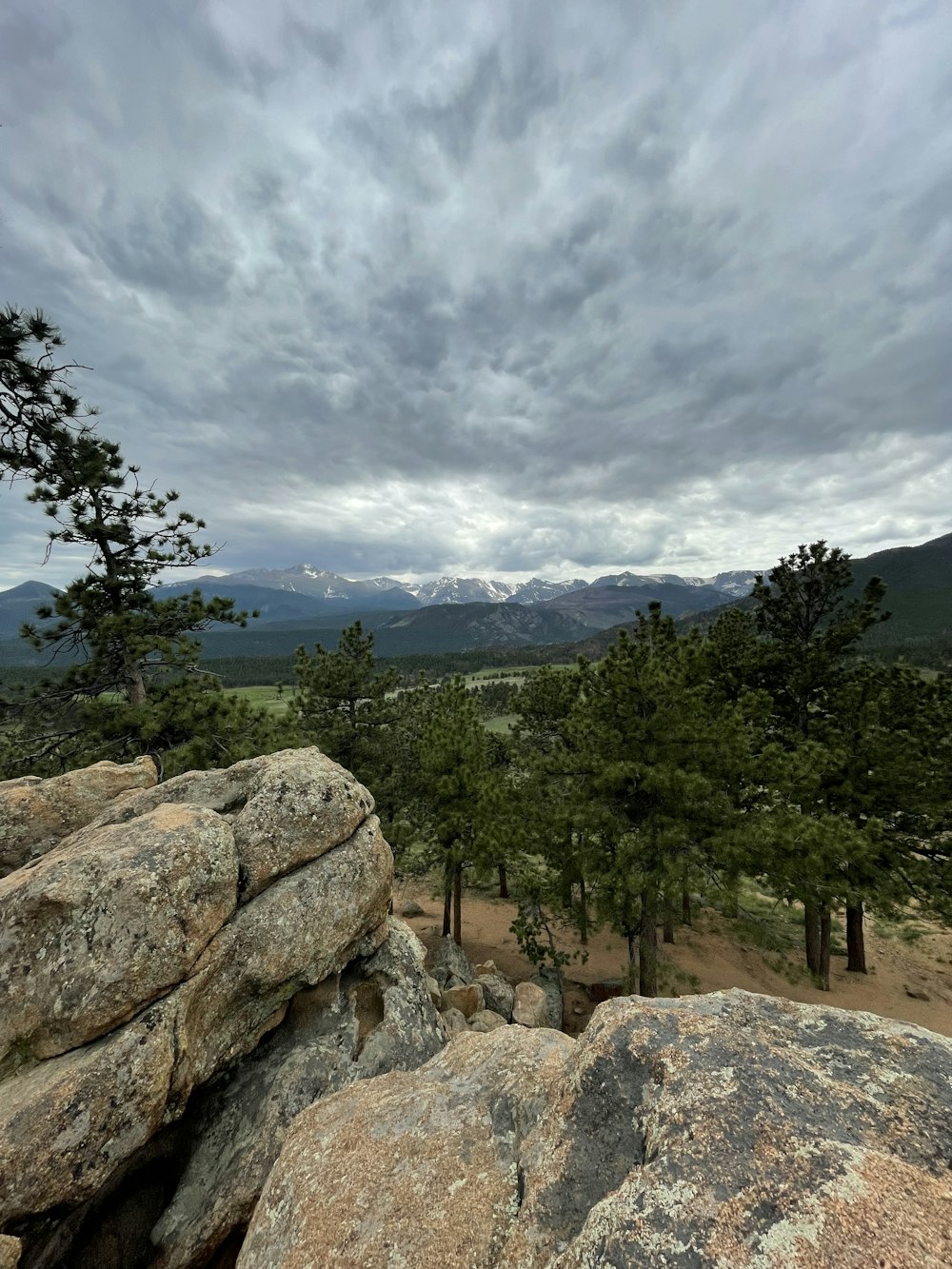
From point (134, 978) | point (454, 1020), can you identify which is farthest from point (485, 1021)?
point (134, 978)

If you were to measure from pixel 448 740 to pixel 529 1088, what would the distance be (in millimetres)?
16709

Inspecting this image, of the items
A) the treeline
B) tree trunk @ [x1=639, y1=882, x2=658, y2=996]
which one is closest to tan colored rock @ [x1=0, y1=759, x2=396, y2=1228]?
the treeline

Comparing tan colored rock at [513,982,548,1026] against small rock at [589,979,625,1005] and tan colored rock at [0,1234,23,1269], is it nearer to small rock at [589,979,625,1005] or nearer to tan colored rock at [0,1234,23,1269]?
small rock at [589,979,625,1005]

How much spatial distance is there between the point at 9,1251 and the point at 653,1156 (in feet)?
24.3

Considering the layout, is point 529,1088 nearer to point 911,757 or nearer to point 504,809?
point 504,809

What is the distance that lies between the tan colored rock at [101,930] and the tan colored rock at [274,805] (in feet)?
3.03

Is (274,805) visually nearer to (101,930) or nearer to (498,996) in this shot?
(101,930)

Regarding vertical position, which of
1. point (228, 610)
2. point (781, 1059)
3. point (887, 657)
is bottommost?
point (887, 657)

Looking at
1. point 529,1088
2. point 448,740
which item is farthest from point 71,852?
point 448,740

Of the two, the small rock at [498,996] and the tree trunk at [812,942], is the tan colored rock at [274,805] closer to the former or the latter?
the small rock at [498,996]

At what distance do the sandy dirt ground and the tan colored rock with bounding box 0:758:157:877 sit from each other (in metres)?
17.5

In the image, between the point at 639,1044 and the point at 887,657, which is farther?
the point at 887,657

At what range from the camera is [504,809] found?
18.7m

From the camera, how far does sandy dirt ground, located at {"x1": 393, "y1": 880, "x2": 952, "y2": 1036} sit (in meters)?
20.3
